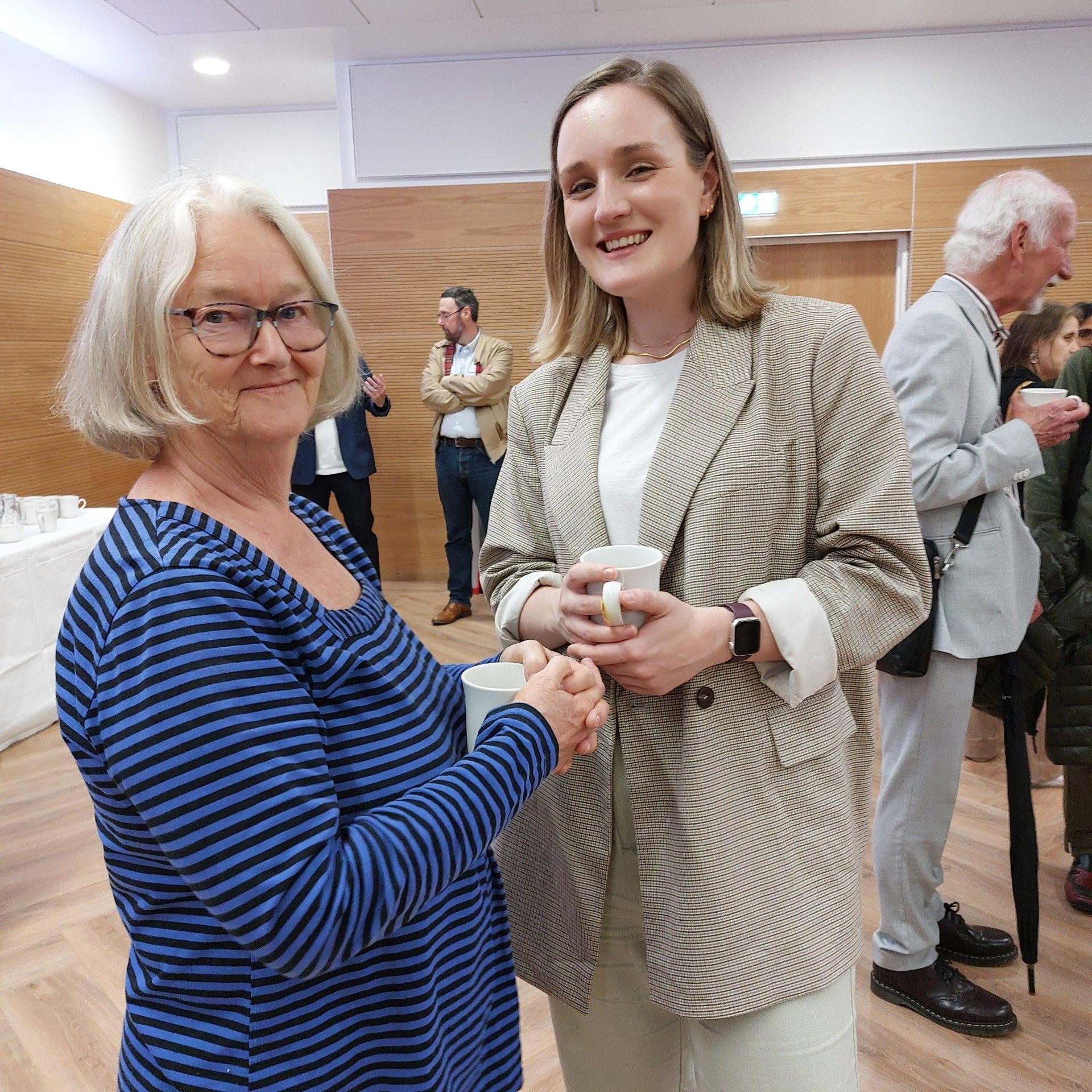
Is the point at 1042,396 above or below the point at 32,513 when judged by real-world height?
above

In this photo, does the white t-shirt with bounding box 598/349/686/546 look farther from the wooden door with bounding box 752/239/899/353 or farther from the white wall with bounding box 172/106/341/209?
the white wall with bounding box 172/106/341/209

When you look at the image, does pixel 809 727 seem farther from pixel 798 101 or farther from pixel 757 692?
pixel 798 101

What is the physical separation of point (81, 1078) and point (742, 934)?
68.9 inches

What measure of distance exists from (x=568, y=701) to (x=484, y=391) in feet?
15.3

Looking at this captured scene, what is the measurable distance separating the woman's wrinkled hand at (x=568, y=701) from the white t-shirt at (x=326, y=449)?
15.5 ft

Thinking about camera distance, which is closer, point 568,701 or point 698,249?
point 568,701

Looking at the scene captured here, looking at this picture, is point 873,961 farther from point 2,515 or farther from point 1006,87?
point 1006,87

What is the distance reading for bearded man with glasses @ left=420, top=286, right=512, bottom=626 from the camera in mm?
5531

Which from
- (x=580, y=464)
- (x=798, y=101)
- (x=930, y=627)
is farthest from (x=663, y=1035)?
(x=798, y=101)

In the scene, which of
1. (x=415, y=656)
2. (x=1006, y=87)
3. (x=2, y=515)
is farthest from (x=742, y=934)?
(x=1006, y=87)

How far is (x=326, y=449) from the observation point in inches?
216

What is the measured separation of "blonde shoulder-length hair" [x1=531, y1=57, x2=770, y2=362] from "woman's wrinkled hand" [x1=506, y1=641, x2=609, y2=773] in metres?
0.53

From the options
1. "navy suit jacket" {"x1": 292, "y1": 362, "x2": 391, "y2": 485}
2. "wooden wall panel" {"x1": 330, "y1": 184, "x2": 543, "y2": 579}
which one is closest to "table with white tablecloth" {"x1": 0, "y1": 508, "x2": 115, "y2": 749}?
"navy suit jacket" {"x1": 292, "y1": 362, "x2": 391, "y2": 485}

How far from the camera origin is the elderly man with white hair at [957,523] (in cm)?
191
